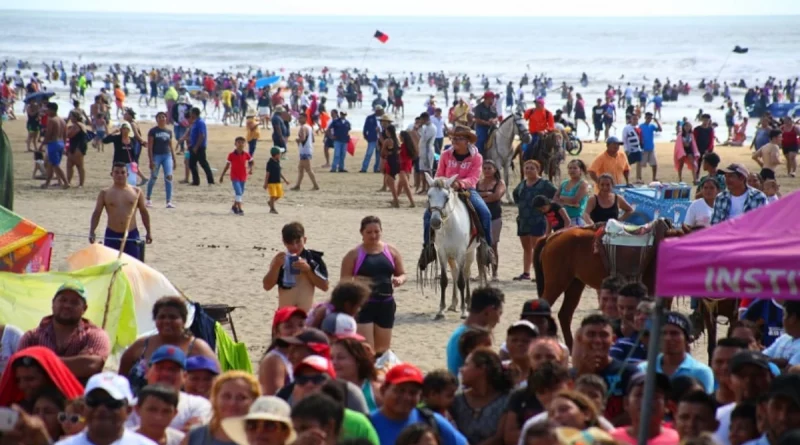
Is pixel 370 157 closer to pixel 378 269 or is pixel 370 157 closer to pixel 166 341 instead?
pixel 378 269

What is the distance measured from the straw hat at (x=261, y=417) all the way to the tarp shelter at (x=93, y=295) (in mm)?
3428

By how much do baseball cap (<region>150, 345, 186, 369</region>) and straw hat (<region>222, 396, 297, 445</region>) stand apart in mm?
1010

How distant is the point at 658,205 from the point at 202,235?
635cm

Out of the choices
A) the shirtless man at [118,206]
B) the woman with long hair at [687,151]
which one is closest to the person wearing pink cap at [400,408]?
the shirtless man at [118,206]

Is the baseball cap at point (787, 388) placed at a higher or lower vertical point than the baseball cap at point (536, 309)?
higher

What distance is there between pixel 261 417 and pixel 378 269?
474cm

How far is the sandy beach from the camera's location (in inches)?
518

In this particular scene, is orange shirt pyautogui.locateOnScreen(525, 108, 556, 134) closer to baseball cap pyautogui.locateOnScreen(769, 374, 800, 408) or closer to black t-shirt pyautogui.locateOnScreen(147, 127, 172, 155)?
black t-shirt pyautogui.locateOnScreen(147, 127, 172, 155)

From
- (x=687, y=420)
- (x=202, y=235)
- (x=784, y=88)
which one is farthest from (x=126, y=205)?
(x=784, y=88)

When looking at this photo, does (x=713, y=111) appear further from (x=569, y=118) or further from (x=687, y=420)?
(x=687, y=420)

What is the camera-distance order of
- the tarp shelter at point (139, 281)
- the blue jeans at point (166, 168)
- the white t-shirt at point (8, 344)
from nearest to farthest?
the white t-shirt at point (8, 344), the tarp shelter at point (139, 281), the blue jeans at point (166, 168)

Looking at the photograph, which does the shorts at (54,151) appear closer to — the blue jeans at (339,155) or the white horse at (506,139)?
the blue jeans at (339,155)

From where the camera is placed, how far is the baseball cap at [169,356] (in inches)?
273

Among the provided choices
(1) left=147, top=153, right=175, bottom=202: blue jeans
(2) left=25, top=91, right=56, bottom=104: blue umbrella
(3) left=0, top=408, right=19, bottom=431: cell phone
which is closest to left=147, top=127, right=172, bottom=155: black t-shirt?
(1) left=147, top=153, right=175, bottom=202: blue jeans
